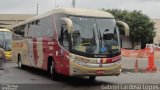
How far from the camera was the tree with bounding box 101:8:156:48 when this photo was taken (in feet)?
271

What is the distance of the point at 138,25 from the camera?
273ft

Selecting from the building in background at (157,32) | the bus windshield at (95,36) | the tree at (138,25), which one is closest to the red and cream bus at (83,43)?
the bus windshield at (95,36)

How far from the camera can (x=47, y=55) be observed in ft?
66.6

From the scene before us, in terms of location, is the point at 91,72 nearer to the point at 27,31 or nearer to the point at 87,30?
the point at 87,30

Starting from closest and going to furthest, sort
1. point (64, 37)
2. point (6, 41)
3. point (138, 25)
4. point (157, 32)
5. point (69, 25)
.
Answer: point (69, 25), point (64, 37), point (6, 41), point (138, 25), point (157, 32)

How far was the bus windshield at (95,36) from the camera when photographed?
1702 cm

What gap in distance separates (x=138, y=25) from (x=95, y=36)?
66.8 metres

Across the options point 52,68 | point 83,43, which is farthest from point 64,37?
point 52,68

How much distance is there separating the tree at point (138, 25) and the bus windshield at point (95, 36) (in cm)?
6398

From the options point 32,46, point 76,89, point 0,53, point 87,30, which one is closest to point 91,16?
point 87,30

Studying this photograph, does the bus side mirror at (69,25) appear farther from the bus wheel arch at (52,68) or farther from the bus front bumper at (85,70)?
the bus wheel arch at (52,68)

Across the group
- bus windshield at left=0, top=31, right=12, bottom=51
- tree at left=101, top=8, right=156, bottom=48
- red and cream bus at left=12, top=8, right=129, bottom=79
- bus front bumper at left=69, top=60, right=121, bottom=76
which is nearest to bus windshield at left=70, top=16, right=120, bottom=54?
red and cream bus at left=12, top=8, right=129, bottom=79

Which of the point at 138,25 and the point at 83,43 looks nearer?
the point at 83,43

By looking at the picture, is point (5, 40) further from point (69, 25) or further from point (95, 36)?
point (69, 25)
